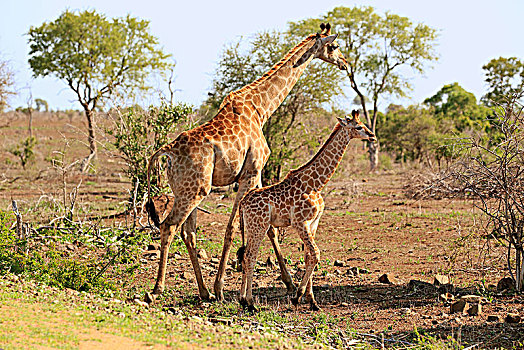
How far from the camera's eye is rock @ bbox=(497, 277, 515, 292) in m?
7.81

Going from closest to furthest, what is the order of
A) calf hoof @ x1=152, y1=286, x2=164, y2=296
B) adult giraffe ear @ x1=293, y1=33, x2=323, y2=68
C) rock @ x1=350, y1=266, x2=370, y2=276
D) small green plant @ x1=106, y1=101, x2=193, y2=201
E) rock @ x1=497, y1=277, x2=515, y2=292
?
calf hoof @ x1=152, y1=286, x2=164, y2=296 < rock @ x1=497, y1=277, x2=515, y2=292 < adult giraffe ear @ x1=293, y1=33, x2=323, y2=68 < rock @ x1=350, y1=266, x2=370, y2=276 < small green plant @ x1=106, y1=101, x2=193, y2=201

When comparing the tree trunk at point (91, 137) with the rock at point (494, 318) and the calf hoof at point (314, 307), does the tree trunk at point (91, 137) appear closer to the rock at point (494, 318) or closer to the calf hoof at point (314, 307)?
the calf hoof at point (314, 307)

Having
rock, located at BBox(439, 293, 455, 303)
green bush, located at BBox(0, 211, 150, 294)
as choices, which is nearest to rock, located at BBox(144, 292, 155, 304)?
green bush, located at BBox(0, 211, 150, 294)

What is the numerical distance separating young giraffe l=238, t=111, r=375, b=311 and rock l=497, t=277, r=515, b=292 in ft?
8.98

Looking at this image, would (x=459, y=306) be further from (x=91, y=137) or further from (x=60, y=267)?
(x=91, y=137)

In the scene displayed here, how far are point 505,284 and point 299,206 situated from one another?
10.6 feet

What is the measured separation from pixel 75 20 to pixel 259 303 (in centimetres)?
2586

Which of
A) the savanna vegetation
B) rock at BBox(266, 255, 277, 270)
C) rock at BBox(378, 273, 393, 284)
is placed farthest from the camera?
rock at BBox(266, 255, 277, 270)

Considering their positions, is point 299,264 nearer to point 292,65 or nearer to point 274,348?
point 292,65

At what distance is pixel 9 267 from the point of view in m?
8.09

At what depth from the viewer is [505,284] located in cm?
785

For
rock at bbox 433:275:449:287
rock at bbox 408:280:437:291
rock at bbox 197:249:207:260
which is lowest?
rock at bbox 197:249:207:260

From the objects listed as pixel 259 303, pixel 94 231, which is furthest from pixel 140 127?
pixel 259 303

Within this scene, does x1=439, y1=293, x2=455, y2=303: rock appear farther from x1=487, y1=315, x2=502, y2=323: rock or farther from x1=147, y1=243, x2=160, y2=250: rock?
x1=147, y1=243, x2=160, y2=250: rock
